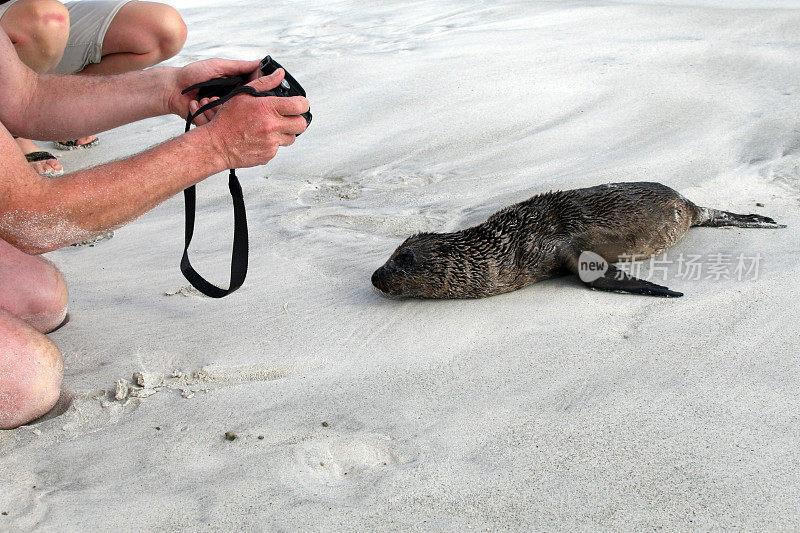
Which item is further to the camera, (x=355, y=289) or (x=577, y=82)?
(x=577, y=82)

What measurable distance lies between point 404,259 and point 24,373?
1.94 metres

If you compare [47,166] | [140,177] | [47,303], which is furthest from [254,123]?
[47,166]

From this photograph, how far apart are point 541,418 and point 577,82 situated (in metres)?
4.40

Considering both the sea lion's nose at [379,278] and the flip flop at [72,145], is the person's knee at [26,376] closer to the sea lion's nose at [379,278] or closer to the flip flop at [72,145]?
the sea lion's nose at [379,278]

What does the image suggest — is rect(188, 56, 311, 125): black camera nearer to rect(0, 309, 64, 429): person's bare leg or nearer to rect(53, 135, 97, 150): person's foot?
rect(0, 309, 64, 429): person's bare leg

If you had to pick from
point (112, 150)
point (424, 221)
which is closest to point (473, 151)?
point (424, 221)

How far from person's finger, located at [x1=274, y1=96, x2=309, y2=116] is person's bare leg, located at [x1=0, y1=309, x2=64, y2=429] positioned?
57.2 inches

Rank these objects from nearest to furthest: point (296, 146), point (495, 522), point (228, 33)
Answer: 1. point (495, 522)
2. point (296, 146)
3. point (228, 33)

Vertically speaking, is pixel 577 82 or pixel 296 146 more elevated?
pixel 577 82

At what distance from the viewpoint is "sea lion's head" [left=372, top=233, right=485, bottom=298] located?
4.10 meters

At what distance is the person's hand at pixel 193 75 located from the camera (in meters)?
3.78

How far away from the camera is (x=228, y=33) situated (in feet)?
30.9

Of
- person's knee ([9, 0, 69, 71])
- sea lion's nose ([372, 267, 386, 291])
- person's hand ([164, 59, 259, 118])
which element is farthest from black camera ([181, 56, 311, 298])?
person's knee ([9, 0, 69, 71])

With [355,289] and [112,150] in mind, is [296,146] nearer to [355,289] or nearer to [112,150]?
[112,150]
